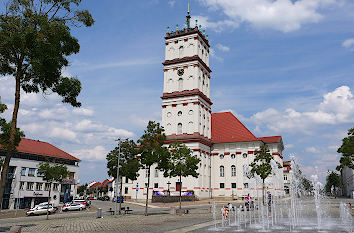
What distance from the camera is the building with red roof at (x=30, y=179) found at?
53.4m

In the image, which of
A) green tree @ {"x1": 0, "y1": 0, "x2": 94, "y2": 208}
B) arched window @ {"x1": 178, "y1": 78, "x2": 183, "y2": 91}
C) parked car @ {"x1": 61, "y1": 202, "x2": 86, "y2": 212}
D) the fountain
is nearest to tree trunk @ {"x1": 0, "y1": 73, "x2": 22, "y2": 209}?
green tree @ {"x1": 0, "y1": 0, "x2": 94, "y2": 208}

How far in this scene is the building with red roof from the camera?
175 feet

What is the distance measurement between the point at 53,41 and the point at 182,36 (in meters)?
50.4

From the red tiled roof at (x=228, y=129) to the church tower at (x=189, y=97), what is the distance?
8.83ft

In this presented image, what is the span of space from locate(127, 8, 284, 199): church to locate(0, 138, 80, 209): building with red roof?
16260 mm

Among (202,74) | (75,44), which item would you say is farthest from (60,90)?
(202,74)

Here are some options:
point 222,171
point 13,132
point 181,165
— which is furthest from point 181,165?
point 222,171

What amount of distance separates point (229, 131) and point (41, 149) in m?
41.3

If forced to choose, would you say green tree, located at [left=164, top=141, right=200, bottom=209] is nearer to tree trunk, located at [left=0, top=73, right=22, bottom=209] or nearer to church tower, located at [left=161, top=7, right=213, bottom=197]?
tree trunk, located at [left=0, top=73, right=22, bottom=209]

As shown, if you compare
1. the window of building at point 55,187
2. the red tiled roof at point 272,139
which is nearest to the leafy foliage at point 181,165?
the red tiled roof at point 272,139

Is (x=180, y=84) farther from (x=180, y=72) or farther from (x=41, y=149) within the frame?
(x=41, y=149)

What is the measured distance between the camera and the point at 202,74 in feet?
210

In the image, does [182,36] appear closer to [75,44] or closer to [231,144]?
[231,144]

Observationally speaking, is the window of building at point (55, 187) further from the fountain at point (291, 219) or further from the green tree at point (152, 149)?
the fountain at point (291, 219)
